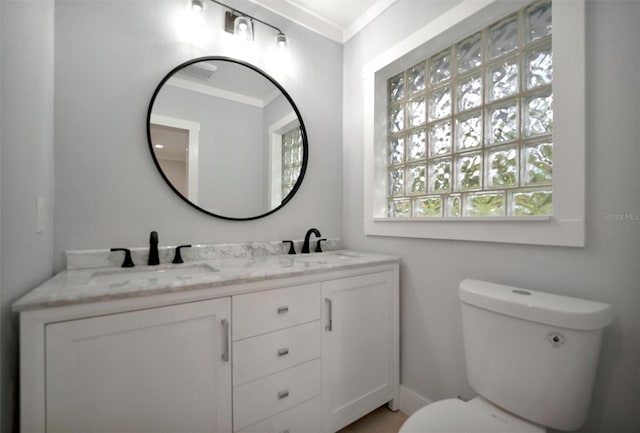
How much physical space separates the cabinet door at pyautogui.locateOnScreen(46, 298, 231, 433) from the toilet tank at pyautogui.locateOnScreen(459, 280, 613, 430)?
979mm

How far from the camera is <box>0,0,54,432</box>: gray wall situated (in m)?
0.74

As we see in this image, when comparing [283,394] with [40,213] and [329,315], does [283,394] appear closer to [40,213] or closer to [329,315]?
[329,315]

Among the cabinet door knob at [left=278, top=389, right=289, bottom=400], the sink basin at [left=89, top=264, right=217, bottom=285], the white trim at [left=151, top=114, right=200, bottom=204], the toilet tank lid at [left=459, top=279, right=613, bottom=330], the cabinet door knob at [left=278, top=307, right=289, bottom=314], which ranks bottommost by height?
the cabinet door knob at [left=278, top=389, right=289, bottom=400]

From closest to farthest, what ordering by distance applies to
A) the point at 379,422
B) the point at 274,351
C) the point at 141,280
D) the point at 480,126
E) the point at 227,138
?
the point at 141,280 → the point at 274,351 → the point at 480,126 → the point at 379,422 → the point at 227,138

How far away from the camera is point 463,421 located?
A: 0.90 metres

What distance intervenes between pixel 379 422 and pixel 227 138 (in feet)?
5.96

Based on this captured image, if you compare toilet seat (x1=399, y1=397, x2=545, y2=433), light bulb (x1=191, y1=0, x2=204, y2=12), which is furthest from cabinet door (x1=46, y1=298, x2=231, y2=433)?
light bulb (x1=191, y1=0, x2=204, y2=12)

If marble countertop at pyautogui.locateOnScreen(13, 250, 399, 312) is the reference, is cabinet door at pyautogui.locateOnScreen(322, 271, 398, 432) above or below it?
below

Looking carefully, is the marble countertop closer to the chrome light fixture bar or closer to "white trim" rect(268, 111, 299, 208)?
"white trim" rect(268, 111, 299, 208)

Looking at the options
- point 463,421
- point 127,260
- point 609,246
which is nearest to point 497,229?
point 609,246

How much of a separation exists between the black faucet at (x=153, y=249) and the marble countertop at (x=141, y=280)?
0.04 metres

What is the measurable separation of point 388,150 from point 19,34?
174 centimetres

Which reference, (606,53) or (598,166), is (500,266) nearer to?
(598,166)

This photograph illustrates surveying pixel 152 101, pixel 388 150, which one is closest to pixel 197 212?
pixel 152 101
